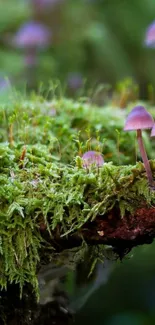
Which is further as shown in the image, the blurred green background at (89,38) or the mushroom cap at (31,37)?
the blurred green background at (89,38)

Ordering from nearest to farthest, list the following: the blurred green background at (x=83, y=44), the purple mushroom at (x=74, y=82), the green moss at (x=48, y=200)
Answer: the green moss at (x=48, y=200) → the purple mushroom at (x=74, y=82) → the blurred green background at (x=83, y=44)

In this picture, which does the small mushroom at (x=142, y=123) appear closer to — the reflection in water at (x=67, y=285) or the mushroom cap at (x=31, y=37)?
the reflection in water at (x=67, y=285)

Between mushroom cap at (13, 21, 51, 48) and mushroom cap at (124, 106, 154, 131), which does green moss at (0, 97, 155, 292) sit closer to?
mushroom cap at (124, 106, 154, 131)

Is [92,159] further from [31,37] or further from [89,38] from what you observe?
[89,38]

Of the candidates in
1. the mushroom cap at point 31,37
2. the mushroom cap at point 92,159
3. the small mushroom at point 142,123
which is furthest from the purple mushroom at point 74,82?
the small mushroom at point 142,123

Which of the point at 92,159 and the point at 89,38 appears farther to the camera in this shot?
the point at 89,38

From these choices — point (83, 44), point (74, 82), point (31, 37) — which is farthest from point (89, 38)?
point (74, 82)

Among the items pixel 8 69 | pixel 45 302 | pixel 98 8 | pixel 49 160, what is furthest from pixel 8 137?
pixel 98 8

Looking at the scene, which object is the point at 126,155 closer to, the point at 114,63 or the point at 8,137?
the point at 8,137

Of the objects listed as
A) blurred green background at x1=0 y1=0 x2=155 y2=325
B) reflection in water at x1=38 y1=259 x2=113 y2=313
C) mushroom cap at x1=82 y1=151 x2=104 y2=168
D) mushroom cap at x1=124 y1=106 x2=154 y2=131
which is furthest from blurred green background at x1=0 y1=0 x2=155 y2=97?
mushroom cap at x1=124 y1=106 x2=154 y2=131

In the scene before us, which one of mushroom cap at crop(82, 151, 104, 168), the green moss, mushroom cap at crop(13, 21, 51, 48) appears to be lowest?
the green moss

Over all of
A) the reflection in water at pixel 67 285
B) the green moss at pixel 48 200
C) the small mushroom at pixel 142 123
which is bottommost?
the reflection in water at pixel 67 285
